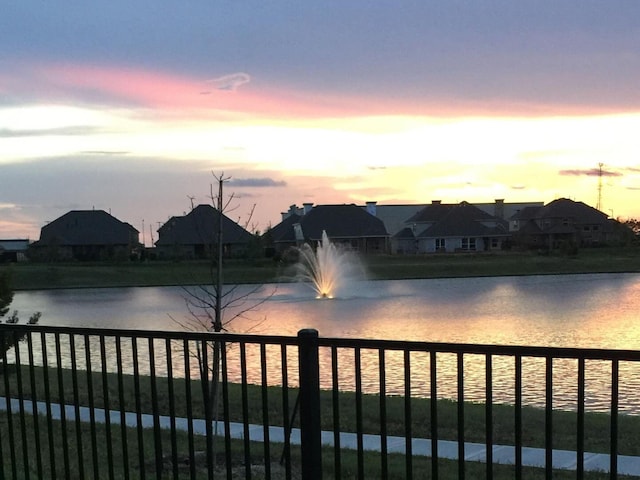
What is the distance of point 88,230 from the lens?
2744 inches

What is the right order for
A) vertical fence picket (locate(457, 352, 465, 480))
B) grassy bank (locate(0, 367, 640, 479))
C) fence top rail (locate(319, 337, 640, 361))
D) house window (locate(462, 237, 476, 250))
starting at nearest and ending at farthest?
fence top rail (locate(319, 337, 640, 361)) → vertical fence picket (locate(457, 352, 465, 480)) → grassy bank (locate(0, 367, 640, 479)) → house window (locate(462, 237, 476, 250))

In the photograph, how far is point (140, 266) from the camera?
5316 centimetres

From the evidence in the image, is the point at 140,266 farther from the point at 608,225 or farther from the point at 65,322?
the point at 608,225

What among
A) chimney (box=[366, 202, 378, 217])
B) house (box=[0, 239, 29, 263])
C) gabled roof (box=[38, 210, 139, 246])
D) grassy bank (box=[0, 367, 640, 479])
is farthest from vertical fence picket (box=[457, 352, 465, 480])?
chimney (box=[366, 202, 378, 217])

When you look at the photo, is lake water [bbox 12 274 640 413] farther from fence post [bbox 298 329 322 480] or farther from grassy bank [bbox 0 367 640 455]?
fence post [bbox 298 329 322 480]

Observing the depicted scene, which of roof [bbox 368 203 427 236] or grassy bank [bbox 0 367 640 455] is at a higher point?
roof [bbox 368 203 427 236]

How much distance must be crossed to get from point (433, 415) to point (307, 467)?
0.73 meters

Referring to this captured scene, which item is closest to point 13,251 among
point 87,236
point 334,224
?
point 87,236

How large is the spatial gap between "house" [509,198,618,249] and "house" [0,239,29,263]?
48.3 m

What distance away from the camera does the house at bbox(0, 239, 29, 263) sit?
65.8 m

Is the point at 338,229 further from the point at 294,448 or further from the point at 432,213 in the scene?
the point at 294,448

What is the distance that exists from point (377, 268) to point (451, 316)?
27602mm

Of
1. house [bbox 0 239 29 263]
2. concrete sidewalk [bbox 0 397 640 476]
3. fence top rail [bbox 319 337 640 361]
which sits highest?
fence top rail [bbox 319 337 640 361]

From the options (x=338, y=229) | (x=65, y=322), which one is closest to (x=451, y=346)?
(x=65, y=322)
